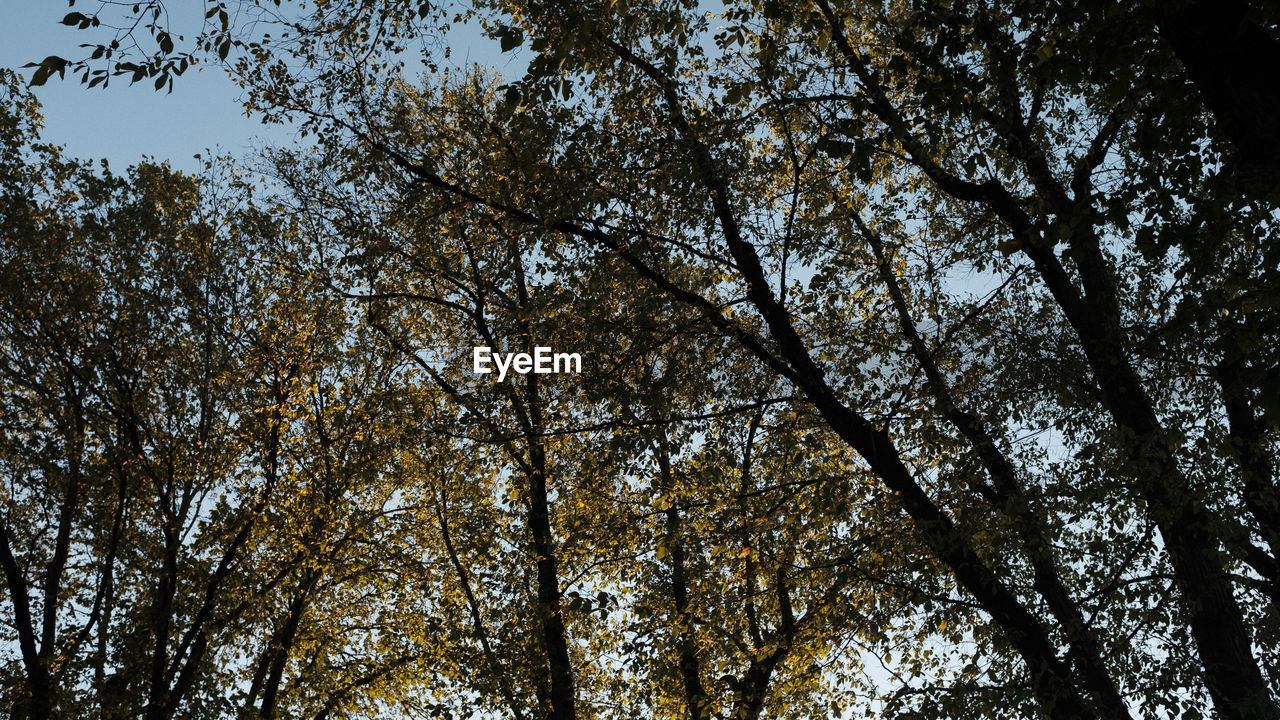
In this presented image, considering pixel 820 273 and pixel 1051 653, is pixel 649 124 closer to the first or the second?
pixel 820 273

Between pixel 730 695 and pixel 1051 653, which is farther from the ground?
pixel 730 695

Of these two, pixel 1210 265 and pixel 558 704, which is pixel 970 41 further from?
pixel 558 704

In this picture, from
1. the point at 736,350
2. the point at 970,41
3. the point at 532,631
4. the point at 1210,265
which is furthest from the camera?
the point at 532,631

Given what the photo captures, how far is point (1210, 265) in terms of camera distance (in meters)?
6.89

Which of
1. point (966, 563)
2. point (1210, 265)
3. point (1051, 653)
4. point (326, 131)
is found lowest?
point (1051, 653)

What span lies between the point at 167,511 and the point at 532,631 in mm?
6955

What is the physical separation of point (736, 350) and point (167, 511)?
11.0 meters

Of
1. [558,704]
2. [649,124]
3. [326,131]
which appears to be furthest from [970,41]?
[558,704]

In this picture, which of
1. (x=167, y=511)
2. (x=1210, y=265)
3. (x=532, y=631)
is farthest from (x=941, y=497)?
(x=167, y=511)

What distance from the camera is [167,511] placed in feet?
53.5

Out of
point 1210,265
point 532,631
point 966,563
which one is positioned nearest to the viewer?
point 1210,265

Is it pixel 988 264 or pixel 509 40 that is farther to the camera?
pixel 988 264

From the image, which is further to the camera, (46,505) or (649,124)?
(46,505)

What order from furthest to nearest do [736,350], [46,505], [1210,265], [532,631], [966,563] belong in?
[46,505]
[532,631]
[736,350]
[966,563]
[1210,265]
